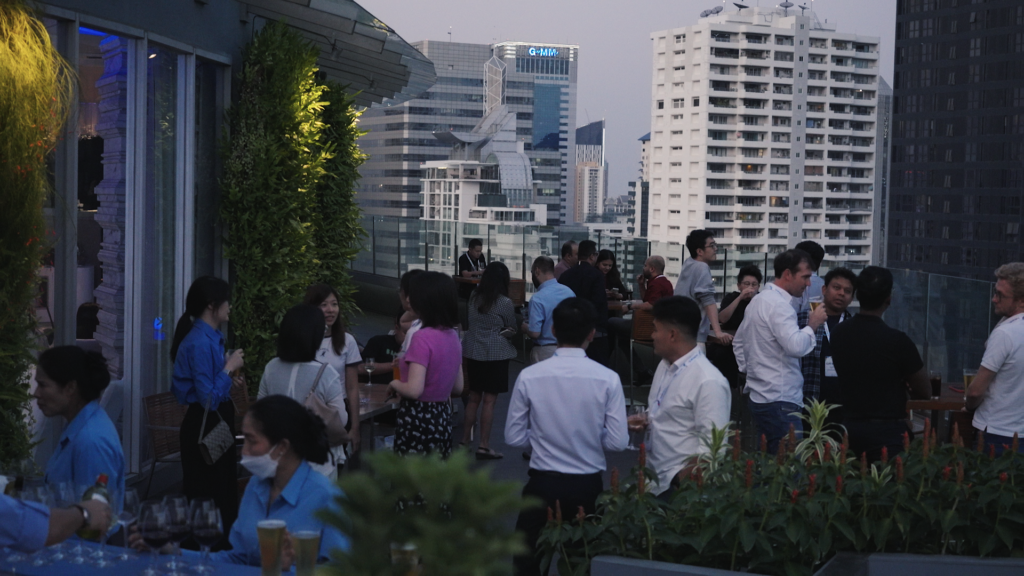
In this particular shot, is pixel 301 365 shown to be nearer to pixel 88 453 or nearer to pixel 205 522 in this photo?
pixel 88 453

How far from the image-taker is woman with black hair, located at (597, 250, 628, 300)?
11703 mm

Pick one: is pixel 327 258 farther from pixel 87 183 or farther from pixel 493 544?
pixel 493 544

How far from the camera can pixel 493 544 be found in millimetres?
1270

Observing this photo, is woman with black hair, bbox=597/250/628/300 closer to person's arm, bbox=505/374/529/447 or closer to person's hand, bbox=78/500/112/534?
person's arm, bbox=505/374/529/447

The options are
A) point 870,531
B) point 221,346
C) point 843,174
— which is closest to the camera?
point 870,531

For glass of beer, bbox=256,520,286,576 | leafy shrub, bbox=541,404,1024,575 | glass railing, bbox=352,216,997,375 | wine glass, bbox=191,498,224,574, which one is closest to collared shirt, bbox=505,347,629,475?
leafy shrub, bbox=541,404,1024,575

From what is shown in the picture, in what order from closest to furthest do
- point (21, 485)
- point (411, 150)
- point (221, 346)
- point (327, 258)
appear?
point (21, 485), point (221, 346), point (327, 258), point (411, 150)

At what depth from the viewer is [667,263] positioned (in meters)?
15.7

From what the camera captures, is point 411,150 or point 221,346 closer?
point 221,346

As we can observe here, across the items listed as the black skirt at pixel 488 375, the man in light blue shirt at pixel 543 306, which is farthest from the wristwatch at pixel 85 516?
the black skirt at pixel 488 375

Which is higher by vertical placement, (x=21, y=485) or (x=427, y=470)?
(x=427, y=470)

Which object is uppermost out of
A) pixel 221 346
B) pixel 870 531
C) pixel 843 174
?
pixel 843 174

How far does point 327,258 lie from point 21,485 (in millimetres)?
6531

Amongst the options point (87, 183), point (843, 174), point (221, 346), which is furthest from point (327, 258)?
point (843, 174)
